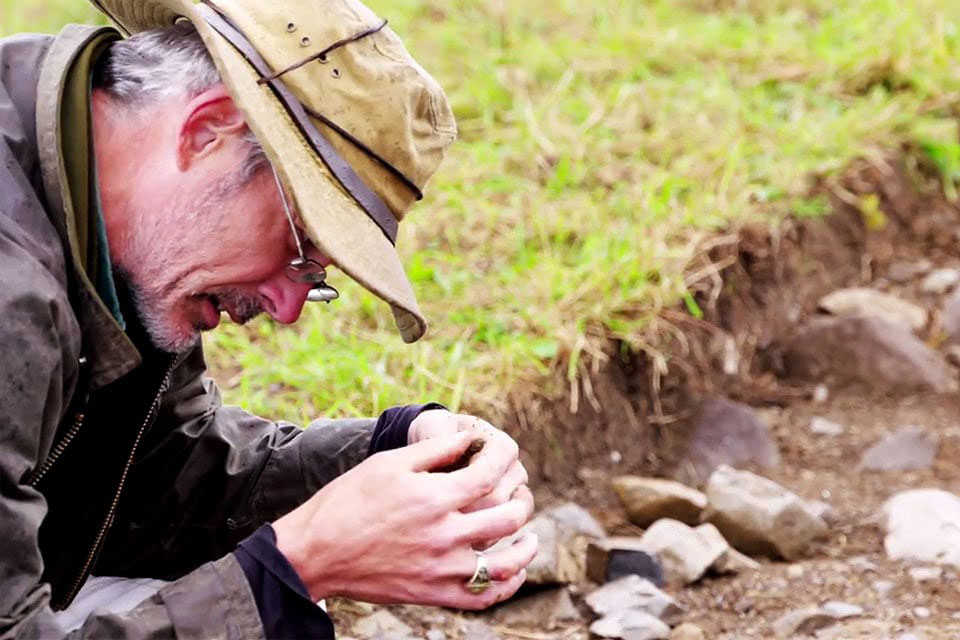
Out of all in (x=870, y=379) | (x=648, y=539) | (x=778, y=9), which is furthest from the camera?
(x=778, y=9)

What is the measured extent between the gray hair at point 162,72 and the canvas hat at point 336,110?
4cm

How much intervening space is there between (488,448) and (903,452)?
217 centimetres

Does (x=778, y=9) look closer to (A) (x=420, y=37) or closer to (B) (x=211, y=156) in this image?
(A) (x=420, y=37)

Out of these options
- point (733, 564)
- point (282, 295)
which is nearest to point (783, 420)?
point (733, 564)

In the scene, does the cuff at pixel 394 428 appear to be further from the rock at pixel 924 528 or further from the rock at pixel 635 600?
the rock at pixel 924 528

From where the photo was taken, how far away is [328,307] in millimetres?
4250

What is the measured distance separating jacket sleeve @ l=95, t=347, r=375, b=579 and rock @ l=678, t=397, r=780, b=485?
166cm

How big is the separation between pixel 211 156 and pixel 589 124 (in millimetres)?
3237

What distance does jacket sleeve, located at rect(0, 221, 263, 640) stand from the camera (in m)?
2.00

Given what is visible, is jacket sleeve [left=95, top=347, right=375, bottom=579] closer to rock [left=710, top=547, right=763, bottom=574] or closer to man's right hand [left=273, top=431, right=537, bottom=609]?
man's right hand [left=273, top=431, right=537, bottom=609]

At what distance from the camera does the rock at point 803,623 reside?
10.7 ft

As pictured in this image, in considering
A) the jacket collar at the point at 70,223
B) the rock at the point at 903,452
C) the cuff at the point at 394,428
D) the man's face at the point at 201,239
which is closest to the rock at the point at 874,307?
the rock at the point at 903,452

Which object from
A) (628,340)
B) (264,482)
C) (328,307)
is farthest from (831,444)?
(264,482)

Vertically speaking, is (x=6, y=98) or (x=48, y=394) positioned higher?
(x=6, y=98)
